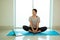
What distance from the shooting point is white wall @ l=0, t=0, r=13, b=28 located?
282 inches

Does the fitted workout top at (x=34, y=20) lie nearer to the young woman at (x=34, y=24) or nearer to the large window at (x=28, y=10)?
the young woman at (x=34, y=24)

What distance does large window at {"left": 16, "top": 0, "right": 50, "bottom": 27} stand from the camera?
7.59 m

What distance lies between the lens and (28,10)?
7.65 meters

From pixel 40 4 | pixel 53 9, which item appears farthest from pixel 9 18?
pixel 53 9

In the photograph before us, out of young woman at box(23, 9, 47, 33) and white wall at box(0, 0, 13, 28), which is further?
white wall at box(0, 0, 13, 28)

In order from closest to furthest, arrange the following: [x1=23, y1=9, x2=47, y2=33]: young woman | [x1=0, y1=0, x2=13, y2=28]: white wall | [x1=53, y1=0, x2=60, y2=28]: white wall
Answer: [x1=23, y1=9, x2=47, y2=33]: young woman < [x1=0, y1=0, x2=13, y2=28]: white wall < [x1=53, y1=0, x2=60, y2=28]: white wall

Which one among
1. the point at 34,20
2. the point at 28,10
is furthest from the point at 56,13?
the point at 34,20

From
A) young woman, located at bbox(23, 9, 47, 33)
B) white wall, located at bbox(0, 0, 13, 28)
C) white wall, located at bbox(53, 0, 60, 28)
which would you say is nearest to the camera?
young woman, located at bbox(23, 9, 47, 33)

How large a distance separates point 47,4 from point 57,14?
761 millimetres

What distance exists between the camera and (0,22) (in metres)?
7.18

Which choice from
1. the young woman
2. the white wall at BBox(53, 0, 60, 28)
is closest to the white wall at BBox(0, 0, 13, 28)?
the young woman

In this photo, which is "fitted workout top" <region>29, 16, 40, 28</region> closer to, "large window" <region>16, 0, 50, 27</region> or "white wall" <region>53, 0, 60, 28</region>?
"large window" <region>16, 0, 50, 27</region>

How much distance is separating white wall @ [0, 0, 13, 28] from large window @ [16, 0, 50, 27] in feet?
1.46

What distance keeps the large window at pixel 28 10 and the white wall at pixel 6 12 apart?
44 centimetres
